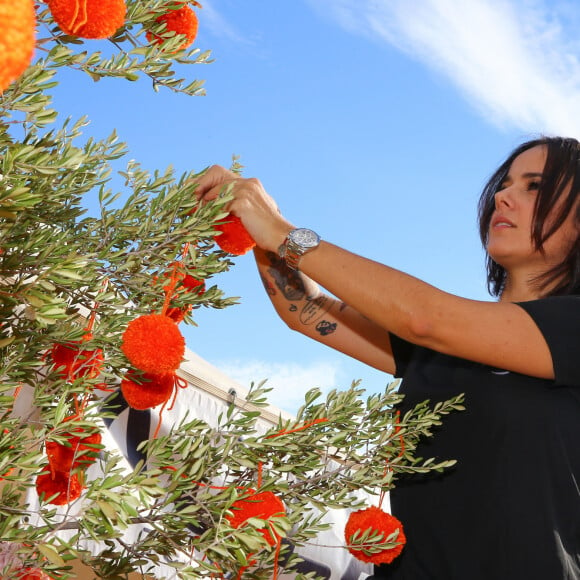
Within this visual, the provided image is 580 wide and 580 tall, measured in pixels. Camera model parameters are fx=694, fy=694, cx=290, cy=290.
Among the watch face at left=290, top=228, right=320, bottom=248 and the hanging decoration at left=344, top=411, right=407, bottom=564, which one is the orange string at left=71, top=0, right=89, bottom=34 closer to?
the watch face at left=290, top=228, right=320, bottom=248

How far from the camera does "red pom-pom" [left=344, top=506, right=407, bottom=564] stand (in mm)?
1707

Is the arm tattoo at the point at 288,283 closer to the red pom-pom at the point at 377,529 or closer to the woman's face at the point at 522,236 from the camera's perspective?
the woman's face at the point at 522,236

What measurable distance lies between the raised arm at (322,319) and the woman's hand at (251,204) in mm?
663

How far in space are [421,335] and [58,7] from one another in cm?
109

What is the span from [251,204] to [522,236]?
100 centimetres

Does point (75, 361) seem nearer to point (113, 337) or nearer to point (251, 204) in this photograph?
point (113, 337)

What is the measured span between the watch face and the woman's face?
794 millimetres

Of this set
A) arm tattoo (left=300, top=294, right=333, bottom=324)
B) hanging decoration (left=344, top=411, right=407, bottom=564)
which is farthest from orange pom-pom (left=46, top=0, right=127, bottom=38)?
arm tattoo (left=300, top=294, right=333, bottom=324)

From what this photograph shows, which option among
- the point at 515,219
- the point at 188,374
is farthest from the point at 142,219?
the point at 188,374

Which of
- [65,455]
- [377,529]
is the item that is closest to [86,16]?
[65,455]

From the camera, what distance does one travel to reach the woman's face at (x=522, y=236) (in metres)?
2.24

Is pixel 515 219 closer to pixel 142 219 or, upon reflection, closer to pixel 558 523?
pixel 558 523

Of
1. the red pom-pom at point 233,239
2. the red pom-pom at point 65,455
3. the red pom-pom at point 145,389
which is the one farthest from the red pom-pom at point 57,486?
the red pom-pom at point 233,239

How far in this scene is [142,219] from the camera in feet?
4.81
